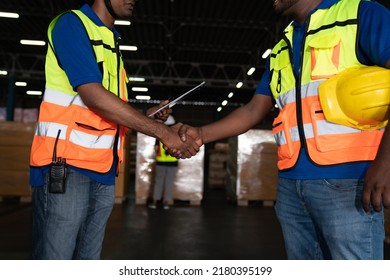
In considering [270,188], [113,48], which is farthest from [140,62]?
[113,48]

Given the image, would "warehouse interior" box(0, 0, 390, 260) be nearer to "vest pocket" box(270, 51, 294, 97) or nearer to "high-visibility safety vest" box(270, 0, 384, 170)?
"vest pocket" box(270, 51, 294, 97)

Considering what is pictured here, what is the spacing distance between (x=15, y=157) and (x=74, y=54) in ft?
22.4

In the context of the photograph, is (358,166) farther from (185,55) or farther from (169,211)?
(185,55)

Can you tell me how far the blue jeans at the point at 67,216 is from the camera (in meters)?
1.70

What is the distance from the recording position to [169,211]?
294 inches

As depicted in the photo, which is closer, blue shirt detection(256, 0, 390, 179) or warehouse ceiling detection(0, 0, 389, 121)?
blue shirt detection(256, 0, 390, 179)

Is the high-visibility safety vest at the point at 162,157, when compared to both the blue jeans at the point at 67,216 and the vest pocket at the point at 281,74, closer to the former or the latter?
the blue jeans at the point at 67,216

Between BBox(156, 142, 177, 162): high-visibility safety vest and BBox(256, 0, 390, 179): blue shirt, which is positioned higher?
BBox(256, 0, 390, 179): blue shirt

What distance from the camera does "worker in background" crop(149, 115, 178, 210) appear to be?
7.76 meters

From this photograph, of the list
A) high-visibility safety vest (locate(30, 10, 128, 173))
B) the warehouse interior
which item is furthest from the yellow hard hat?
the warehouse interior

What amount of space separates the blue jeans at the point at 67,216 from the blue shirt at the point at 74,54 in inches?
2.6

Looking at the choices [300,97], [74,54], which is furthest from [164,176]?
[300,97]

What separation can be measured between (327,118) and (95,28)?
1153mm

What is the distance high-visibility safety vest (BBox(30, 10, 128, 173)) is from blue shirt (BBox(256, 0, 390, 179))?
895 millimetres
